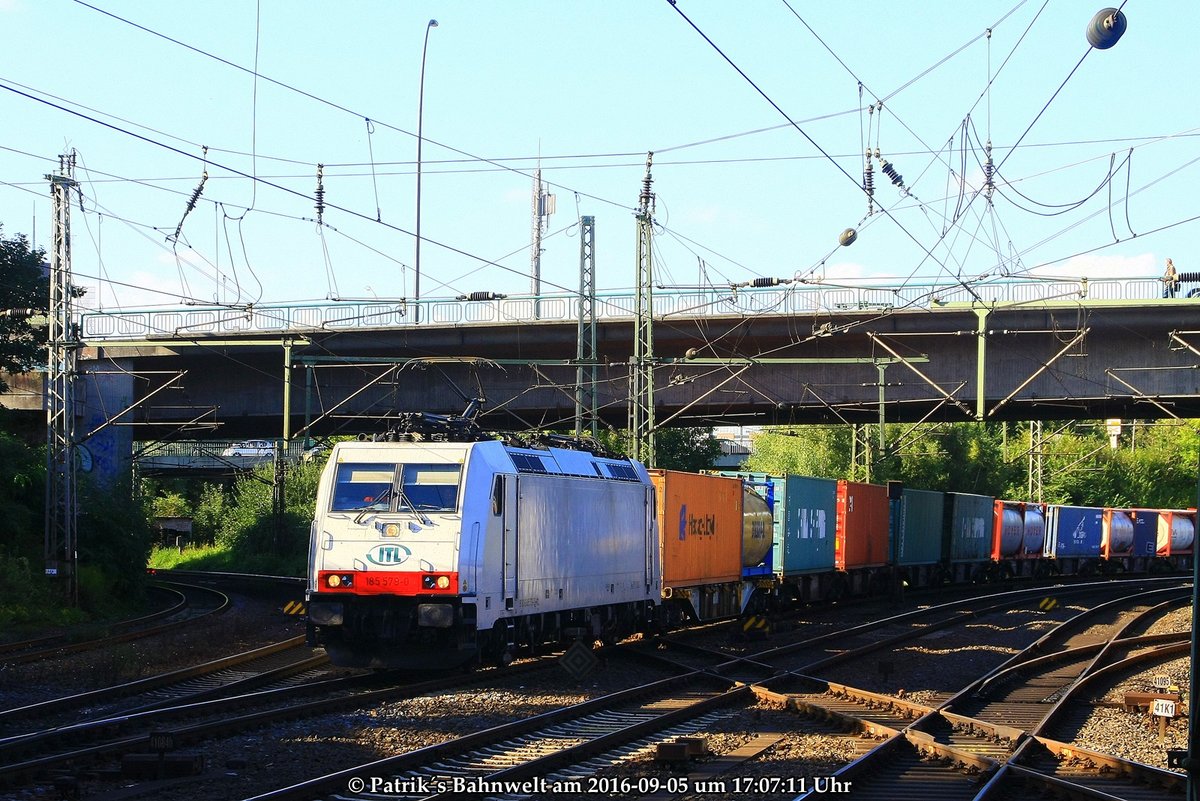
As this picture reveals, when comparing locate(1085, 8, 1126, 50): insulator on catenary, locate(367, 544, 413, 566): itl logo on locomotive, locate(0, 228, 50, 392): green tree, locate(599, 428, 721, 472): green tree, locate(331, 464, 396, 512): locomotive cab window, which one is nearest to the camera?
locate(1085, 8, 1126, 50): insulator on catenary

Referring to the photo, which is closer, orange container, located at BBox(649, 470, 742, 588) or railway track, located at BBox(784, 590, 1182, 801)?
railway track, located at BBox(784, 590, 1182, 801)

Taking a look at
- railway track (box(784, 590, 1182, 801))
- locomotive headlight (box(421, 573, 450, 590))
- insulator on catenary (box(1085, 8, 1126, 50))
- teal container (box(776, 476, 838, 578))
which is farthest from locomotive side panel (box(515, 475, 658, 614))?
insulator on catenary (box(1085, 8, 1126, 50))

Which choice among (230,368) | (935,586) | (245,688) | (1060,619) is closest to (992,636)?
(1060,619)

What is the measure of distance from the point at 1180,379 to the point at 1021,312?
474 cm

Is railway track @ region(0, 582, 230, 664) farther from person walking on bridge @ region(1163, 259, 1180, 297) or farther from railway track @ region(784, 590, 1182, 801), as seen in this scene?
person walking on bridge @ region(1163, 259, 1180, 297)

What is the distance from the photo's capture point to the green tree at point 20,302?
109 feet

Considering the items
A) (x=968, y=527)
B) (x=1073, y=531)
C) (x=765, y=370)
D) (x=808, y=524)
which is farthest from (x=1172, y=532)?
(x=808, y=524)

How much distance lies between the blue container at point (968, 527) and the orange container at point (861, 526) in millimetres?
6057

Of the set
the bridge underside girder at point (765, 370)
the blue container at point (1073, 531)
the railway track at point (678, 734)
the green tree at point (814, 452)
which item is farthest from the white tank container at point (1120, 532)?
the railway track at point (678, 734)

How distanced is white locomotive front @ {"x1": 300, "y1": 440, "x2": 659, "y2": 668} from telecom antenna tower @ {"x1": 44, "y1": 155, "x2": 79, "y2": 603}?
501 inches

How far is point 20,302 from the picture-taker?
33.7 m

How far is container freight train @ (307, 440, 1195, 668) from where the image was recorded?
52.1 feet

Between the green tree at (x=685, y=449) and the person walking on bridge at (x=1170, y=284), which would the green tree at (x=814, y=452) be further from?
the person walking on bridge at (x=1170, y=284)

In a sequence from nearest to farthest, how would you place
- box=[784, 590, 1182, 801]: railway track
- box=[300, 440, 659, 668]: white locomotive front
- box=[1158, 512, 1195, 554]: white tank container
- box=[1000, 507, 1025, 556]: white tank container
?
box=[784, 590, 1182, 801]: railway track
box=[300, 440, 659, 668]: white locomotive front
box=[1000, 507, 1025, 556]: white tank container
box=[1158, 512, 1195, 554]: white tank container
